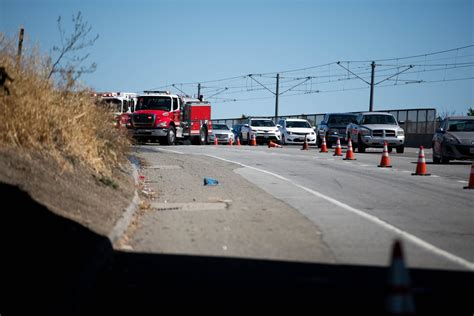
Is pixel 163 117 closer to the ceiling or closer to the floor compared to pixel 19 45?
closer to the floor

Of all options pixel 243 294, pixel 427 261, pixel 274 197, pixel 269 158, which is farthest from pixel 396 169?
pixel 243 294

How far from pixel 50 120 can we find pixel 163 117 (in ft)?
92.4

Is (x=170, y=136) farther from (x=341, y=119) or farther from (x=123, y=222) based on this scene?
(x=123, y=222)

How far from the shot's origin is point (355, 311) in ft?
20.1

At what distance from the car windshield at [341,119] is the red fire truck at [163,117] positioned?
26.1ft

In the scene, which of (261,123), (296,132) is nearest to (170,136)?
(296,132)

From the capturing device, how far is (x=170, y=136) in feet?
137

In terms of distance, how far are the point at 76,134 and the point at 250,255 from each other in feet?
20.5

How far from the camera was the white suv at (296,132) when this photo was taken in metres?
49.1

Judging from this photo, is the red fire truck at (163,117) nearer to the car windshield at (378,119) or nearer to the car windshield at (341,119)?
the car windshield at (341,119)

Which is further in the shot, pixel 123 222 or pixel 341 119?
pixel 341 119

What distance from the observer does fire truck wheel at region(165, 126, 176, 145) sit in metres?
41.6

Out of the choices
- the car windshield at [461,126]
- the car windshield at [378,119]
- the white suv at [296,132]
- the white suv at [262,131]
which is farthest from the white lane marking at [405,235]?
the white suv at [262,131]

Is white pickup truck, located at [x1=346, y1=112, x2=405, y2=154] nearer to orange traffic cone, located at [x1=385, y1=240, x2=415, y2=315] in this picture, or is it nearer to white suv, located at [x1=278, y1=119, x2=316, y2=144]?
white suv, located at [x1=278, y1=119, x2=316, y2=144]
